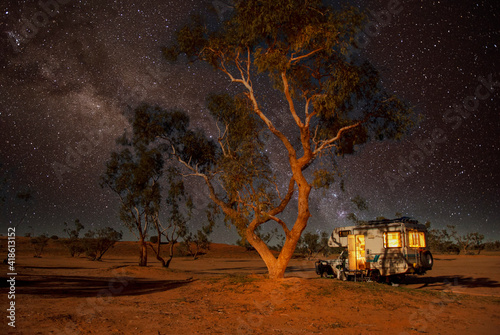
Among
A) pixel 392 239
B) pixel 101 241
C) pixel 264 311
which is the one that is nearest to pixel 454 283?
pixel 392 239

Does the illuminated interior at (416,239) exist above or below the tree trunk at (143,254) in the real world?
above

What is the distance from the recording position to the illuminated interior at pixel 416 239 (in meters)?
19.2

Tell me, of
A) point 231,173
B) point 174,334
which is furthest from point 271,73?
point 174,334

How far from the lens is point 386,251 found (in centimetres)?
1981

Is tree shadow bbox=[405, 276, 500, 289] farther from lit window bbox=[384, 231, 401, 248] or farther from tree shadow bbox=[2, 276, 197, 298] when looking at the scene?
tree shadow bbox=[2, 276, 197, 298]

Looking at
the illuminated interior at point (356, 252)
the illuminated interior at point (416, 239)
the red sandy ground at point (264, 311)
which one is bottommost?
the red sandy ground at point (264, 311)

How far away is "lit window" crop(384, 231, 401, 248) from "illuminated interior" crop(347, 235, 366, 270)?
1.98 metres

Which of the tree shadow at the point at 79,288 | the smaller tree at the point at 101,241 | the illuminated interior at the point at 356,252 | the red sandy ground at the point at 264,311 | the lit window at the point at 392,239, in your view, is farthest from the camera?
the smaller tree at the point at 101,241

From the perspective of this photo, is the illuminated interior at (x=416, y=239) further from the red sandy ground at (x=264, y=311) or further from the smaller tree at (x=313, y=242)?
the smaller tree at (x=313, y=242)

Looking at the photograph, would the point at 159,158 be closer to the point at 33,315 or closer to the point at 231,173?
the point at 231,173

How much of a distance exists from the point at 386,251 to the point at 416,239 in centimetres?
175

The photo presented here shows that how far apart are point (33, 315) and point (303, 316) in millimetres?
7103

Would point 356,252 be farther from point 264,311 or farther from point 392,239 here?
point 264,311

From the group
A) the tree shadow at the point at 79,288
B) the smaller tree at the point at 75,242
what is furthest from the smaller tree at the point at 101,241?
the tree shadow at the point at 79,288
